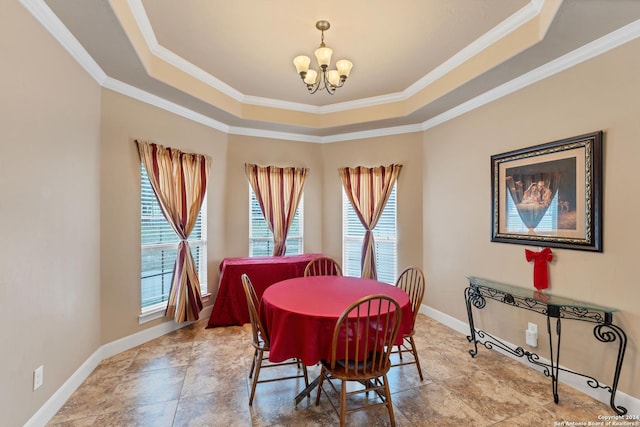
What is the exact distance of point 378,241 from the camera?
4.39 m

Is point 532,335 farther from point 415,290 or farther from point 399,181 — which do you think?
point 399,181

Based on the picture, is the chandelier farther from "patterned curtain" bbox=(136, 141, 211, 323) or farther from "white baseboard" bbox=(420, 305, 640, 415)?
"white baseboard" bbox=(420, 305, 640, 415)

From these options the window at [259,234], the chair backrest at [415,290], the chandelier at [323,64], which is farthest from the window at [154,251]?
the chair backrest at [415,290]

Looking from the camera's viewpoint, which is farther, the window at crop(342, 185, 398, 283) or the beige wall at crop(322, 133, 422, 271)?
the window at crop(342, 185, 398, 283)

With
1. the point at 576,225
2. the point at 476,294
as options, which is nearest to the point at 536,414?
the point at 476,294

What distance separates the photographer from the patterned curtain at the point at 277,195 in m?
4.22

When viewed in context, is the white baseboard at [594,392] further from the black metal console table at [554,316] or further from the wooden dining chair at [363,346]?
the wooden dining chair at [363,346]

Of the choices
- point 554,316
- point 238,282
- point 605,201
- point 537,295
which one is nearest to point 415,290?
point 537,295

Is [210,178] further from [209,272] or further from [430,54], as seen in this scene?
[430,54]

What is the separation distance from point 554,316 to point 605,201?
0.96 m

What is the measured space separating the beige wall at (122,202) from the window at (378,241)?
2.66 m

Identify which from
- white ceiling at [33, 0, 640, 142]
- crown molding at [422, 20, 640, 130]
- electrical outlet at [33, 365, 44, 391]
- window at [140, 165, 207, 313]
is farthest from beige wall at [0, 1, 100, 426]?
crown molding at [422, 20, 640, 130]

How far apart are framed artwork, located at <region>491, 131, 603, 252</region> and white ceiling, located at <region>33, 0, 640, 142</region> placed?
0.72m

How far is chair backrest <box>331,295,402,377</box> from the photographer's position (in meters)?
1.76
